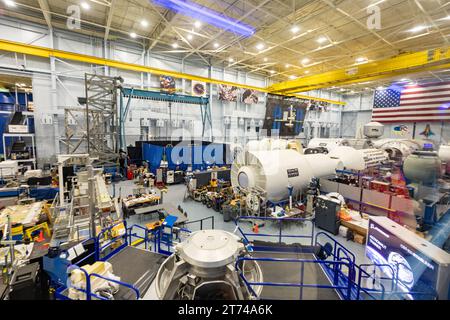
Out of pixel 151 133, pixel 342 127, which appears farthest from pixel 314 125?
pixel 151 133

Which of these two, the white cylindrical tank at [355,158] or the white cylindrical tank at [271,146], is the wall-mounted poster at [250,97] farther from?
the white cylindrical tank at [355,158]

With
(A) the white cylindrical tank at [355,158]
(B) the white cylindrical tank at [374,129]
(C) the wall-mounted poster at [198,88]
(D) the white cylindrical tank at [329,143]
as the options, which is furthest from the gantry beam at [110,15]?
(D) the white cylindrical tank at [329,143]

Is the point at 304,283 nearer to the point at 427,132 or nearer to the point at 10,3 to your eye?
the point at 10,3

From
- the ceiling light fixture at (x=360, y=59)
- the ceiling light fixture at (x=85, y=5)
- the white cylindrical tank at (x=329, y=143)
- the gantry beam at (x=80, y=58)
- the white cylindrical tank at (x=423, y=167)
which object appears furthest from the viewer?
the white cylindrical tank at (x=329, y=143)

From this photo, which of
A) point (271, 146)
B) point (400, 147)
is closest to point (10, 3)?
point (271, 146)

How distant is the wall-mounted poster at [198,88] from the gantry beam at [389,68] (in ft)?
27.0

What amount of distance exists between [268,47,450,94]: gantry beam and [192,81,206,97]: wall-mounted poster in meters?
8.22

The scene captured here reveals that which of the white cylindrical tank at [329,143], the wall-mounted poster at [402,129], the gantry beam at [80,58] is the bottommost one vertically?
the white cylindrical tank at [329,143]

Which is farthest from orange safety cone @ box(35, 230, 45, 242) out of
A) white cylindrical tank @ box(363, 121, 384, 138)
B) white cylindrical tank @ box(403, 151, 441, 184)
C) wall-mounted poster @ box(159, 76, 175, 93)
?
white cylindrical tank @ box(363, 121, 384, 138)

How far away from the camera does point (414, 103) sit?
18.0 metres

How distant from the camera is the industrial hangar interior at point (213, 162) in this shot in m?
3.96

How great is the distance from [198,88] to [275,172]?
45.0ft

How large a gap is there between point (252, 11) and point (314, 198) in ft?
32.8
